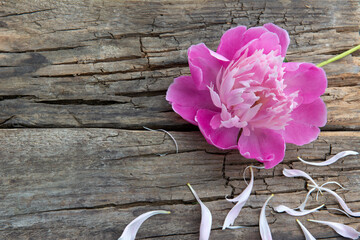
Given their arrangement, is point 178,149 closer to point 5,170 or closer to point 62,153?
point 62,153

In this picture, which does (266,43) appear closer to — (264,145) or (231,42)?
(231,42)

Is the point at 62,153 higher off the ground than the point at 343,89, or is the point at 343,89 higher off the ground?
the point at 343,89

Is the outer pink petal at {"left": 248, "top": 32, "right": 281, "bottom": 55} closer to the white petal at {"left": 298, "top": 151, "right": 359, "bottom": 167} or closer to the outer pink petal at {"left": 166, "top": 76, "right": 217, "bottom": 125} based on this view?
the outer pink petal at {"left": 166, "top": 76, "right": 217, "bottom": 125}

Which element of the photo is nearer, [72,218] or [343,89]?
[72,218]

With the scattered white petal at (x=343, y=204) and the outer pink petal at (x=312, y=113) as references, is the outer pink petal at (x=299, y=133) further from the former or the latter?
the scattered white petal at (x=343, y=204)

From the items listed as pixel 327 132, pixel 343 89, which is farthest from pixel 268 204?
pixel 343 89

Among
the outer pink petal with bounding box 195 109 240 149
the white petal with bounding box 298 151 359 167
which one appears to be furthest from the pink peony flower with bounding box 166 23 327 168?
the white petal with bounding box 298 151 359 167
